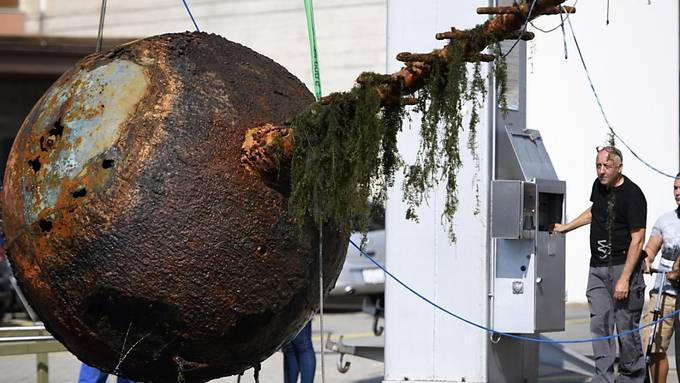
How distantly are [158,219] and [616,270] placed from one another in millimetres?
5020

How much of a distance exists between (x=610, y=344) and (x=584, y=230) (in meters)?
8.80

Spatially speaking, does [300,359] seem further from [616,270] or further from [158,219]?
[158,219]

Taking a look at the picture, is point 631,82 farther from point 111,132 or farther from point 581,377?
point 111,132

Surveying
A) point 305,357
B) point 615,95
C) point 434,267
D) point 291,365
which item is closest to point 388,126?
point 305,357

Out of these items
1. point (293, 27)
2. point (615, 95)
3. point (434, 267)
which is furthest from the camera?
point (293, 27)

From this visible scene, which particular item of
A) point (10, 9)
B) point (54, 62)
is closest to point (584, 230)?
point (54, 62)

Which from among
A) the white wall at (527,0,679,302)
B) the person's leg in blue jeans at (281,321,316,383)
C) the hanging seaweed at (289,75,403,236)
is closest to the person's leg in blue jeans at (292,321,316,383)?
the person's leg in blue jeans at (281,321,316,383)

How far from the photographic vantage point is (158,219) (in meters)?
4.77

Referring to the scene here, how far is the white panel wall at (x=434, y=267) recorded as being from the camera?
9.28m

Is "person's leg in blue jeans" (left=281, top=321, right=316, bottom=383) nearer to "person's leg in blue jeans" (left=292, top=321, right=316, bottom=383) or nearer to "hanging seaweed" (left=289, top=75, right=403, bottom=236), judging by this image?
"person's leg in blue jeans" (left=292, top=321, right=316, bottom=383)

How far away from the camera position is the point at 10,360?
12.0 m

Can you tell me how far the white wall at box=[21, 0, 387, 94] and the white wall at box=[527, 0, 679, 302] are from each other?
4.80m

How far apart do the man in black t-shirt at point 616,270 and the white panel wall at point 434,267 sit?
3.04 feet

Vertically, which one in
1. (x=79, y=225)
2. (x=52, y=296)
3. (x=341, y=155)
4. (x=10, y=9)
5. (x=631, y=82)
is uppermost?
(x=10, y=9)
